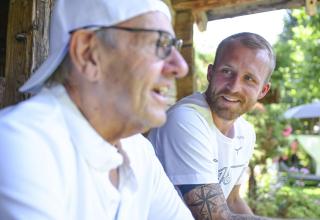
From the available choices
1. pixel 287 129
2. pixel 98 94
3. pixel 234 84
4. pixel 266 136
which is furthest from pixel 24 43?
pixel 287 129

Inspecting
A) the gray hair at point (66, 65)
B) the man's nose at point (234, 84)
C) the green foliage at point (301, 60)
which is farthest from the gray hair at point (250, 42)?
the green foliage at point (301, 60)

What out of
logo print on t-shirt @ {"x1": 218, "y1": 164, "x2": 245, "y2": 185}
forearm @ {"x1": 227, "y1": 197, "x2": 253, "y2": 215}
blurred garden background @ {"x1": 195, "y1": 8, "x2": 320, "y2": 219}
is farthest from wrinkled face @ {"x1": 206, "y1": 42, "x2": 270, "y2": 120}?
blurred garden background @ {"x1": 195, "y1": 8, "x2": 320, "y2": 219}

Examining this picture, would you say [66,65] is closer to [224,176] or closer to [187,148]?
[187,148]

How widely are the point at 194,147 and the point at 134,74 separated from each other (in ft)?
3.08

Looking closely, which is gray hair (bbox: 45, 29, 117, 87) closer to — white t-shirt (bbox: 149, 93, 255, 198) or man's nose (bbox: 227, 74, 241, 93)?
white t-shirt (bbox: 149, 93, 255, 198)

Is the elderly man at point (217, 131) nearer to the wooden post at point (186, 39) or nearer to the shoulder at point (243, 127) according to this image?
the shoulder at point (243, 127)

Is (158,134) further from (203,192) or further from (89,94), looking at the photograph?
(89,94)

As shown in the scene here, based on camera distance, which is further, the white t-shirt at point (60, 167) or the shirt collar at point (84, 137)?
the shirt collar at point (84, 137)

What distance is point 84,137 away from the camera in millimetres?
1415

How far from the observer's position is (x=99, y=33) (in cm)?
146

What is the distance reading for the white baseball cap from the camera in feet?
4.79

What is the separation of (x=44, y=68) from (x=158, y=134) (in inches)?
41.8

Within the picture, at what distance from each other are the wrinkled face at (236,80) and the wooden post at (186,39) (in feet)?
7.22

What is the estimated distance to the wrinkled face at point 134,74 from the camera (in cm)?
148
